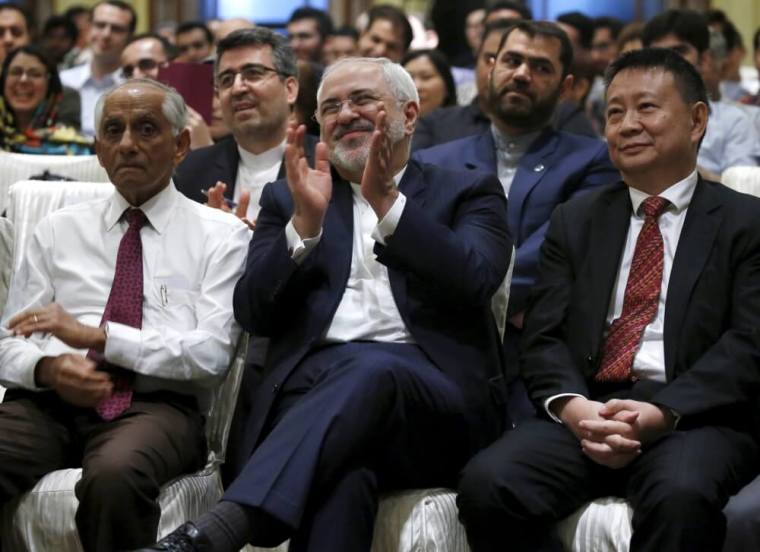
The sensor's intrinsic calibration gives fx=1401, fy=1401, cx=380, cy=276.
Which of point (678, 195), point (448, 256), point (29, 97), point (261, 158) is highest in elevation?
point (678, 195)

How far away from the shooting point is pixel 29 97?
530 centimetres

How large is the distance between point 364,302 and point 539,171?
37.3 inches

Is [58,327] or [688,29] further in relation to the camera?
[688,29]

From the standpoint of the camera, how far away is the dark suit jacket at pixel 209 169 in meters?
3.91

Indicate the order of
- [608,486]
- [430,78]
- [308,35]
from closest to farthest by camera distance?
[608,486] < [430,78] < [308,35]

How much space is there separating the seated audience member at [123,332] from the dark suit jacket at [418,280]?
0.37 feet

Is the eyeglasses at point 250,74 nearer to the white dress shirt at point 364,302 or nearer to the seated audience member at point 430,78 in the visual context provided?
the white dress shirt at point 364,302

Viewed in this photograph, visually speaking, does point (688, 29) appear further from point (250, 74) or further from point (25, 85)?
point (25, 85)

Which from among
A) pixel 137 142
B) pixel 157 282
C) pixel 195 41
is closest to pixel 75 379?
pixel 157 282

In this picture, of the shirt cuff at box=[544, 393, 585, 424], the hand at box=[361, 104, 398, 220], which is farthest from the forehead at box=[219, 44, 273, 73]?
the shirt cuff at box=[544, 393, 585, 424]

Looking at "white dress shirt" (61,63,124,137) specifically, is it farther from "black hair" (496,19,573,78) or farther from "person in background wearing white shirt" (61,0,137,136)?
"black hair" (496,19,573,78)

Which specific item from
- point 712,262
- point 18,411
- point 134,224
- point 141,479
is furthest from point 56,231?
point 712,262

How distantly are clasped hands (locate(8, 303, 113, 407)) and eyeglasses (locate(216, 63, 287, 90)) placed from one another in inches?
52.7

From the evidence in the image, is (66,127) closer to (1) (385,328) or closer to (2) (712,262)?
(1) (385,328)
